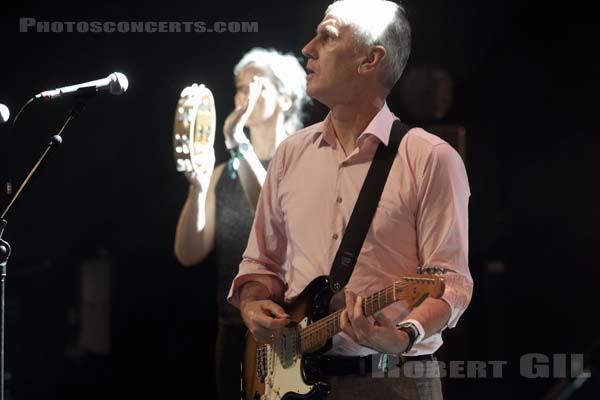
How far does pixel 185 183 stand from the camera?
11.6ft

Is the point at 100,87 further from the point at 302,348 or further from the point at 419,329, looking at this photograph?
the point at 419,329

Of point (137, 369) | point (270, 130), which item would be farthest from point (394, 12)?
point (137, 369)

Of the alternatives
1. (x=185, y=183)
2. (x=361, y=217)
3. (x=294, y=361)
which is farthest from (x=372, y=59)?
(x=185, y=183)

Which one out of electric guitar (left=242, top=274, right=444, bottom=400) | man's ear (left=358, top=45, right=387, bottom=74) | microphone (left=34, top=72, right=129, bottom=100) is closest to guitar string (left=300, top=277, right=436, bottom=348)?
electric guitar (left=242, top=274, right=444, bottom=400)

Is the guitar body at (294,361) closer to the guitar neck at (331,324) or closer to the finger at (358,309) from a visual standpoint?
the guitar neck at (331,324)

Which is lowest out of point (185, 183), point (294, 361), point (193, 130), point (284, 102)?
point (294, 361)

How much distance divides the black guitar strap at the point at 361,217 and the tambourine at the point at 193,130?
1.04 meters

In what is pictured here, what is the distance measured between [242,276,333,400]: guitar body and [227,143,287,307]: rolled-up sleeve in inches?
6.0

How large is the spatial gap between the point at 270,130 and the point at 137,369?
116cm

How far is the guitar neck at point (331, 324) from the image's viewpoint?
2.16 meters

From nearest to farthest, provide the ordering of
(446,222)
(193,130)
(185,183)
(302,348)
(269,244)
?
(446,222) < (302,348) < (269,244) < (193,130) < (185,183)

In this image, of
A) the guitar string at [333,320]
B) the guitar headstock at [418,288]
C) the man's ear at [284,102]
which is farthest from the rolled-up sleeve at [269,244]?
the man's ear at [284,102]

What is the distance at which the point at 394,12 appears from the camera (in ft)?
8.52

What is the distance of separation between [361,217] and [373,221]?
0.11 ft
